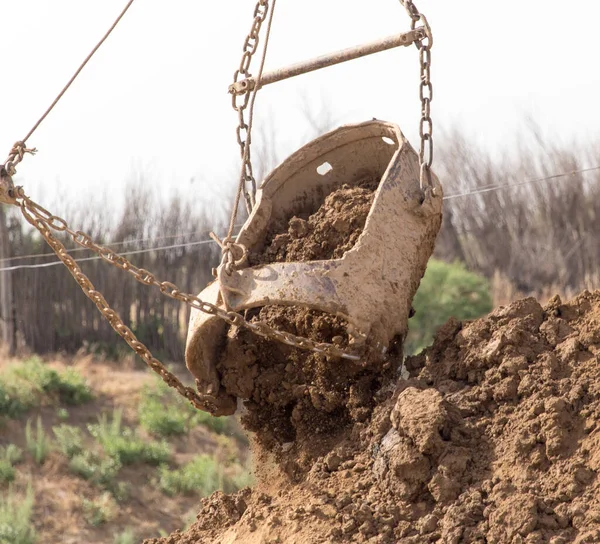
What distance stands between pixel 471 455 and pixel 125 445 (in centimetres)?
737

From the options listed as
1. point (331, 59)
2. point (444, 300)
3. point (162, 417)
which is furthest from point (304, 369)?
point (444, 300)

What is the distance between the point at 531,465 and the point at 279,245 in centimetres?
152

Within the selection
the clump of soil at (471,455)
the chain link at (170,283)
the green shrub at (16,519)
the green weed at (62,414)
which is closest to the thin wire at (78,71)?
the chain link at (170,283)

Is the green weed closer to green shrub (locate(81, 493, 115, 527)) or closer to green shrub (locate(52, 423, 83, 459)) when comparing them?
green shrub (locate(52, 423, 83, 459))

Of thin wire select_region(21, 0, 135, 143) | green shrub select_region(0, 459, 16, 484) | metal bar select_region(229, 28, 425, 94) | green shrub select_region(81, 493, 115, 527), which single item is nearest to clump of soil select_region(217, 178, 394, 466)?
metal bar select_region(229, 28, 425, 94)

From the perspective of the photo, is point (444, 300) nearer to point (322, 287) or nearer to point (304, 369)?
point (304, 369)

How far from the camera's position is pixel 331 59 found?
12.8 ft

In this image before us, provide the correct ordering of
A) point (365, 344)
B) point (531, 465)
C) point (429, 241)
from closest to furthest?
1. point (531, 465)
2. point (365, 344)
3. point (429, 241)

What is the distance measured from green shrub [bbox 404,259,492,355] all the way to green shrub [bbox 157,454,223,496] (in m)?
3.95

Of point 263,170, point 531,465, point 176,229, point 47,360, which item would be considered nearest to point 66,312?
point 47,360

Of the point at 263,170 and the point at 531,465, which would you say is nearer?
the point at 531,465

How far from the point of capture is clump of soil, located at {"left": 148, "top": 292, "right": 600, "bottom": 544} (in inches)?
109

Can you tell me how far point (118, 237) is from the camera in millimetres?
12891

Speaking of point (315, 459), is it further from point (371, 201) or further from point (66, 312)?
point (66, 312)
